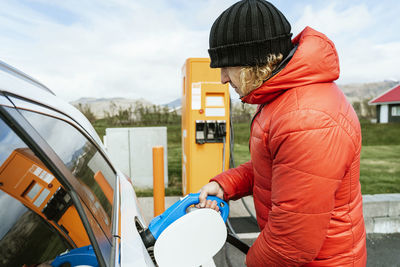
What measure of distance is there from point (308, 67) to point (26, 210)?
129cm

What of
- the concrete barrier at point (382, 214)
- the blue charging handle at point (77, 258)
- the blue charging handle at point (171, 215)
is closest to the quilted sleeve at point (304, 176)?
the blue charging handle at point (171, 215)

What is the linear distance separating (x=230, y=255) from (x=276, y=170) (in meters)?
2.72

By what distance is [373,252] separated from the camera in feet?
11.2

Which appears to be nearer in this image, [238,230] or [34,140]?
[34,140]

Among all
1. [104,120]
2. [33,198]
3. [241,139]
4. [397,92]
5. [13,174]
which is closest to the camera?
[13,174]

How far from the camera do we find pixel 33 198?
1.29 metres

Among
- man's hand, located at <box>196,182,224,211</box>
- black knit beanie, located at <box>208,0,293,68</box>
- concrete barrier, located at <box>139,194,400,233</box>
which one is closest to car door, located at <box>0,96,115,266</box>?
man's hand, located at <box>196,182,224,211</box>

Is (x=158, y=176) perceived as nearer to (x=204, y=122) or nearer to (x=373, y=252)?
(x=204, y=122)

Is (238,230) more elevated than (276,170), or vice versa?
(276,170)

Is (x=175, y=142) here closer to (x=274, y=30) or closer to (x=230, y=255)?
(x=230, y=255)

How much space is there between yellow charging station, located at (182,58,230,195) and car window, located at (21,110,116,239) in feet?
7.19

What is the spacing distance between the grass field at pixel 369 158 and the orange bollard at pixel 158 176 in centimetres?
229

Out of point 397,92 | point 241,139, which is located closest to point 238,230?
point 241,139

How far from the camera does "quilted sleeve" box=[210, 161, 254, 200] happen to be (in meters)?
1.44
